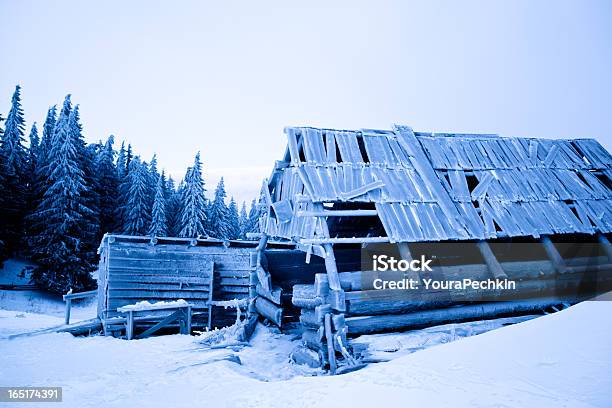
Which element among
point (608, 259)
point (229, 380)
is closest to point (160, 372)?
point (229, 380)

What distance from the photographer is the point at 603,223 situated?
11.7 meters

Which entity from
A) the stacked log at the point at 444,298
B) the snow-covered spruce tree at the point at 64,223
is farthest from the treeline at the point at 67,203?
the stacked log at the point at 444,298

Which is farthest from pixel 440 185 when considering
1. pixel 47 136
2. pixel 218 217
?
pixel 47 136

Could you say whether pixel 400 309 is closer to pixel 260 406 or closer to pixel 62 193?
pixel 260 406

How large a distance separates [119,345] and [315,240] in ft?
23.8

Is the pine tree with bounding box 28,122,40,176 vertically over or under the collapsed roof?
over

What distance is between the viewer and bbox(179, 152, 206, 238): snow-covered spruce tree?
37.3 m

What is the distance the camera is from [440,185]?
1104 cm

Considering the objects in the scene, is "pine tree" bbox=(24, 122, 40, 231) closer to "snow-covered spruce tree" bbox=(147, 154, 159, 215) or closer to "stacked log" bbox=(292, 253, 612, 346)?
"snow-covered spruce tree" bbox=(147, 154, 159, 215)

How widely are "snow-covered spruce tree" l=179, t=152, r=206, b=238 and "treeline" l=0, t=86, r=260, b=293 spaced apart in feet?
Answer: 0.33

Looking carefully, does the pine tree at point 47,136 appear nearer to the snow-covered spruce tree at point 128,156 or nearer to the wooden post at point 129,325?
the snow-covered spruce tree at point 128,156

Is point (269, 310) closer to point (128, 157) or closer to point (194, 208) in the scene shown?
point (194, 208)

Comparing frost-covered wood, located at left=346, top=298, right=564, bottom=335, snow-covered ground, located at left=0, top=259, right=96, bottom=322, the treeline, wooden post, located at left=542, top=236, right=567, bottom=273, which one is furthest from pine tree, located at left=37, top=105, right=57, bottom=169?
wooden post, located at left=542, top=236, right=567, bottom=273

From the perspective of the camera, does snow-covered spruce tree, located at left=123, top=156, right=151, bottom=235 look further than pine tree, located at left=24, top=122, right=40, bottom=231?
Yes
